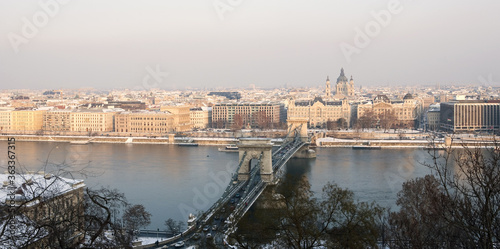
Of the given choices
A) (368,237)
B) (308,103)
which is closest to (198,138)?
(308,103)

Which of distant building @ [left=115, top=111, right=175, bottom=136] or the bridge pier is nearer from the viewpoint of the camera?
the bridge pier

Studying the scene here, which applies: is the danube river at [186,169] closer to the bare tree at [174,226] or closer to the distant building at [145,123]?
the bare tree at [174,226]

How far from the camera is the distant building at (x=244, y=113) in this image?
79.0 feet

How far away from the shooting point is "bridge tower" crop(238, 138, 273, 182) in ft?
31.1

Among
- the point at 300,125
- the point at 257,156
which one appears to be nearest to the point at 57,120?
the point at 300,125

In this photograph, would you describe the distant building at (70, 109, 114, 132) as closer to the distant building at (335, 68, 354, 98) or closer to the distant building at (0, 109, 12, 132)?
the distant building at (0, 109, 12, 132)

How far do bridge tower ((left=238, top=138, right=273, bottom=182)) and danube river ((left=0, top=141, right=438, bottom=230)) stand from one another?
0.41 meters

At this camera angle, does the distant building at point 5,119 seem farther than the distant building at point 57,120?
Yes

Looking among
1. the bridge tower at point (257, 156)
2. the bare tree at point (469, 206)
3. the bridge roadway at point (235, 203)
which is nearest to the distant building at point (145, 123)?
the bridge roadway at point (235, 203)

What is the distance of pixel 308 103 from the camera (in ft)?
83.0

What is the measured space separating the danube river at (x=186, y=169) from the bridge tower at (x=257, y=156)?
16.0 inches

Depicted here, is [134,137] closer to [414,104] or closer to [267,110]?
[267,110]

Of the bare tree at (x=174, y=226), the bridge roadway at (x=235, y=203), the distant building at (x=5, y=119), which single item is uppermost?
the distant building at (x=5, y=119)

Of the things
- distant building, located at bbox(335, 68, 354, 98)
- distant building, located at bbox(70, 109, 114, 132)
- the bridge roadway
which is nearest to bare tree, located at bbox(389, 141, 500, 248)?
the bridge roadway
